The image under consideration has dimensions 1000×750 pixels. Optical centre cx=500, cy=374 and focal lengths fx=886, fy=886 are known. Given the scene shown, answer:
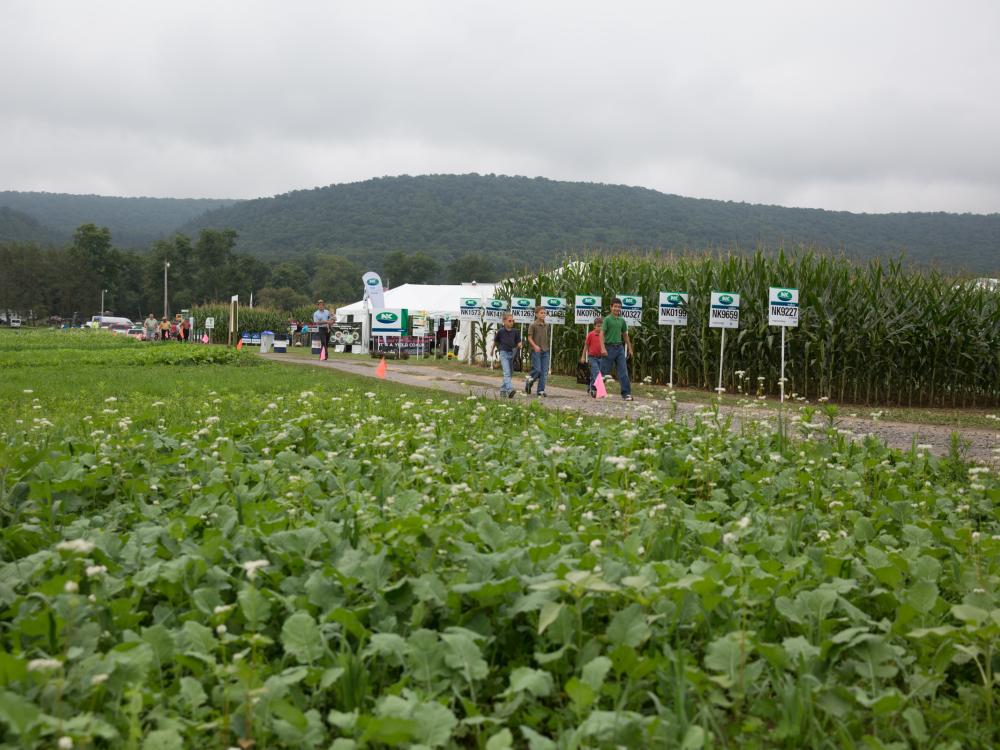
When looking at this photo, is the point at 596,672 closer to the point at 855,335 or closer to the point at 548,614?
the point at 548,614

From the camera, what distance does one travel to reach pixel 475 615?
352cm

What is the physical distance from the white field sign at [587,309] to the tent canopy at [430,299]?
17941 millimetres

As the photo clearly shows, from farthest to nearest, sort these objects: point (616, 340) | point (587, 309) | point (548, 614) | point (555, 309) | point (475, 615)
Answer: point (555, 309)
point (587, 309)
point (616, 340)
point (475, 615)
point (548, 614)

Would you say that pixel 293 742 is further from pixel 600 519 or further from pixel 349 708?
pixel 600 519

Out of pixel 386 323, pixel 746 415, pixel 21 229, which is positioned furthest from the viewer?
pixel 21 229

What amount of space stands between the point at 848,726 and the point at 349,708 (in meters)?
1.70

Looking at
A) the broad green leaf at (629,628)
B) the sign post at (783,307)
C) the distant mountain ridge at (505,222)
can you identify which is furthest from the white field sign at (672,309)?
the distant mountain ridge at (505,222)

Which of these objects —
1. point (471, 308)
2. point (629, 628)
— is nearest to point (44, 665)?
point (629, 628)

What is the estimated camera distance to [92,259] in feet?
359

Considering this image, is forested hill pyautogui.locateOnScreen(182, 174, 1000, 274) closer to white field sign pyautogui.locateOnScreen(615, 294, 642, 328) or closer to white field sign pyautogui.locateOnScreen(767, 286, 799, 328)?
white field sign pyautogui.locateOnScreen(615, 294, 642, 328)

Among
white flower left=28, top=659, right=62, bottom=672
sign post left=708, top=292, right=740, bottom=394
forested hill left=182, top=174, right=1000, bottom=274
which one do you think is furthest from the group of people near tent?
forested hill left=182, top=174, right=1000, bottom=274

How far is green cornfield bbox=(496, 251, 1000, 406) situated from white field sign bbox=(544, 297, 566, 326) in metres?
4.29

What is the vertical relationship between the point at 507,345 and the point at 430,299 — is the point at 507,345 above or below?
below

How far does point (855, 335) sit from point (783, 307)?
2885 millimetres
